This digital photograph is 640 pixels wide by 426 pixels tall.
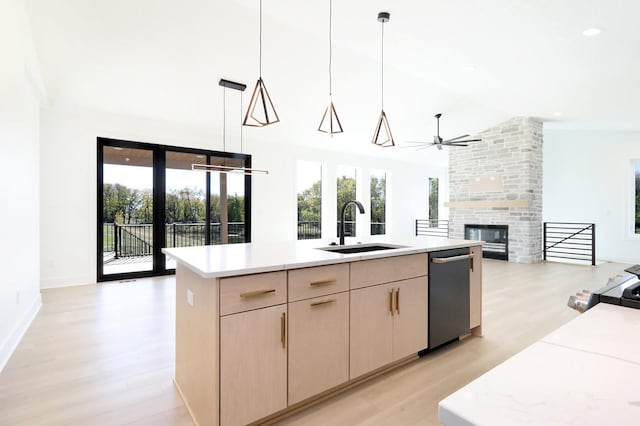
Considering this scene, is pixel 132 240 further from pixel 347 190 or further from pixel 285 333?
pixel 347 190

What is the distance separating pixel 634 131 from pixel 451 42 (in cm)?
631

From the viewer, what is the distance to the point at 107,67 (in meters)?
4.24

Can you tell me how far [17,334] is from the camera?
3.04 metres

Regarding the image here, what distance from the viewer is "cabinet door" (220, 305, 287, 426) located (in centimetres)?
167

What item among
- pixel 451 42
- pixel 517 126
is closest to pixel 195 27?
pixel 451 42

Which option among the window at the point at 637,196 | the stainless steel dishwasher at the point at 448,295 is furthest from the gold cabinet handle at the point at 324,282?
the window at the point at 637,196

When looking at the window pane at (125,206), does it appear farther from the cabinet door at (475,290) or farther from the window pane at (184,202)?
the cabinet door at (475,290)

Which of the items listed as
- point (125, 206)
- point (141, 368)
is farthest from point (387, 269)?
point (125, 206)

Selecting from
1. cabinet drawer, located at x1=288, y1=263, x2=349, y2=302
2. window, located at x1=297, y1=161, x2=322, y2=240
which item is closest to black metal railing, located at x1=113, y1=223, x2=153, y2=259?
window, located at x1=297, y1=161, x2=322, y2=240

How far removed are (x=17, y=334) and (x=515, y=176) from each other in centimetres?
868

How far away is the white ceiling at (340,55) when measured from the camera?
344 centimetres

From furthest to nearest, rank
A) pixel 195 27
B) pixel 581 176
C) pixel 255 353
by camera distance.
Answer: pixel 581 176 < pixel 195 27 < pixel 255 353

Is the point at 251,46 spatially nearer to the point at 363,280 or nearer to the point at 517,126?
the point at 363,280

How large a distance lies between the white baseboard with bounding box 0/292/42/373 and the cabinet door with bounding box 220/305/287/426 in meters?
2.12
